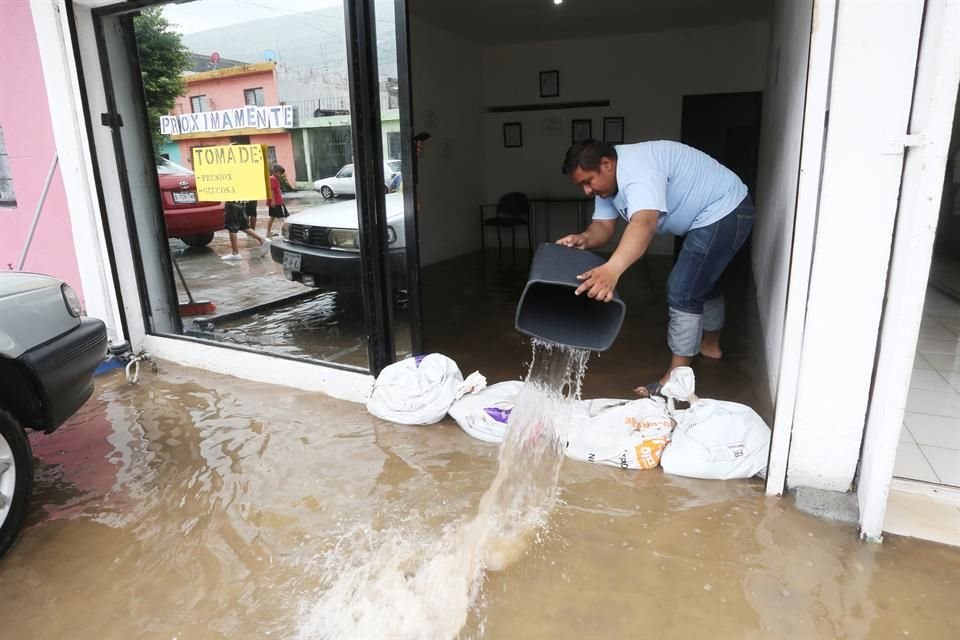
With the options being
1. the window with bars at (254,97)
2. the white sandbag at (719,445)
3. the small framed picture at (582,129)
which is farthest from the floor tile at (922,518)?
the small framed picture at (582,129)

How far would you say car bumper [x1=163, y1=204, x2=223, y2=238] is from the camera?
350 cm

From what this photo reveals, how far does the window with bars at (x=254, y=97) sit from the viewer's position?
10.2 feet

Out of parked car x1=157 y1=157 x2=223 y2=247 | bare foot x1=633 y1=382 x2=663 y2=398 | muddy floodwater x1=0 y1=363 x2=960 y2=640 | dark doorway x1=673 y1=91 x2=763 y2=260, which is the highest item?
dark doorway x1=673 y1=91 x2=763 y2=260

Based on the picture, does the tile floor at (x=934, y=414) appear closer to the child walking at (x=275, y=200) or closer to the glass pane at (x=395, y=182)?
the glass pane at (x=395, y=182)

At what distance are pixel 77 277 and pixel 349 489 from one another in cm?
308

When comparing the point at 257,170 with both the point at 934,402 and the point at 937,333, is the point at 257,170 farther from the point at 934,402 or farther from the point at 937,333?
the point at 937,333

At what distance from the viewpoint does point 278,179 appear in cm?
323

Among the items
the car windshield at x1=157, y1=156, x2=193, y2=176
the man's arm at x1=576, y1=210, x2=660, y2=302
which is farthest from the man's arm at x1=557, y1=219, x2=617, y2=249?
the car windshield at x1=157, y1=156, x2=193, y2=176

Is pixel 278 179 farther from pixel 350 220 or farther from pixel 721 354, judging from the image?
pixel 721 354

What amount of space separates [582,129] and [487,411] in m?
5.98

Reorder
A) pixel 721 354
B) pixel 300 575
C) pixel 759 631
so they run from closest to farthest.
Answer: pixel 759 631 < pixel 300 575 < pixel 721 354

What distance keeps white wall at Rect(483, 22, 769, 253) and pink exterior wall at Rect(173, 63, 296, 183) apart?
5230 mm

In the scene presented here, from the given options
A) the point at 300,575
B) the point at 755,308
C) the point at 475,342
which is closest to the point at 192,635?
the point at 300,575

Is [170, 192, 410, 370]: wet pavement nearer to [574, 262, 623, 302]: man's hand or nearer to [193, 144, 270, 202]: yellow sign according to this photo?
[193, 144, 270, 202]: yellow sign
